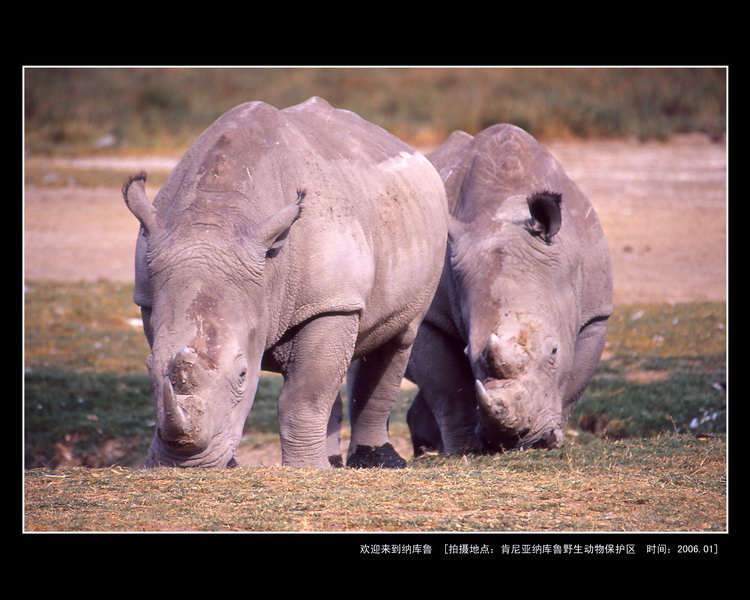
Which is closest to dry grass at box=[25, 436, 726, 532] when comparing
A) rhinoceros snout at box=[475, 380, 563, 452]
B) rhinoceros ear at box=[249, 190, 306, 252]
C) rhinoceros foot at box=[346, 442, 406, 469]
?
rhinoceros snout at box=[475, 380, 563, 452]

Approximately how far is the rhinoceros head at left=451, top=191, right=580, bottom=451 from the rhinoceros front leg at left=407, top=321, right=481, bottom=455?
0.58m

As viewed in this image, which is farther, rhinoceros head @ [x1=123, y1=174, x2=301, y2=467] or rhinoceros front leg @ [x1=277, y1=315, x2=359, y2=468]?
rhinoceros front leg @ [x1=277, y1=315, x2=359, y2=468]

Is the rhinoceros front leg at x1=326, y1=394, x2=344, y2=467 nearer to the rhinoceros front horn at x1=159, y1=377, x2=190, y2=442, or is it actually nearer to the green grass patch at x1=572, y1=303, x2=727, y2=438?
the green grass patch at x1=572, y1=303, x2=727, y2=438

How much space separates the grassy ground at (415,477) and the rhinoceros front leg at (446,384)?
0.71 m

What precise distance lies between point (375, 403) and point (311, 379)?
5.60ft

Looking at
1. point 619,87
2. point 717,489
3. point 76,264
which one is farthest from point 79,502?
point 619,87

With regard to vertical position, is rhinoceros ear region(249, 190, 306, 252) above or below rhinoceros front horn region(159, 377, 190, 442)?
above

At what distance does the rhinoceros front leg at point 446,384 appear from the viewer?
838cm

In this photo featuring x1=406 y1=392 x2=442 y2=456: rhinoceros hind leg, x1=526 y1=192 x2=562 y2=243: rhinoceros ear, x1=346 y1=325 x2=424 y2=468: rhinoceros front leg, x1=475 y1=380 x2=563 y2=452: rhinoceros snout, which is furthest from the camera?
x1=406 y1=392 x2=442 y2=456: rhinoceros hind leg

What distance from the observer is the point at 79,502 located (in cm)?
581

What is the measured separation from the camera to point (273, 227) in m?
6.21

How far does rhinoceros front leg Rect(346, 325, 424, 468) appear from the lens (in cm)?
830

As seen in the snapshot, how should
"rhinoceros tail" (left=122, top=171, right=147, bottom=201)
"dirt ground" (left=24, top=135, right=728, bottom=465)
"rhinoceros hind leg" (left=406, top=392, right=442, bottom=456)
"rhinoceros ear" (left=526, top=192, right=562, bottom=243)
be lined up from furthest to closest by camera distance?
"dirt ground" (left=24, top=135, right=728, bottom=465)
"rhinoceros hind leg" (left=406, top=392, right=442, bottom=456)
"rhinoceros ear" (left=526, top=192, right=562, bottom=243)
"rhinoceros tail" (left=122, top=171, right=147, bottom=201)

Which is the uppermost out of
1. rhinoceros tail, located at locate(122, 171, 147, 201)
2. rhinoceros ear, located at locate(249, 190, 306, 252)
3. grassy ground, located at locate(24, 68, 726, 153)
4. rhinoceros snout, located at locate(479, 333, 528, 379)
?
grassy ground, located at locate(24, 68, 726, 153)
